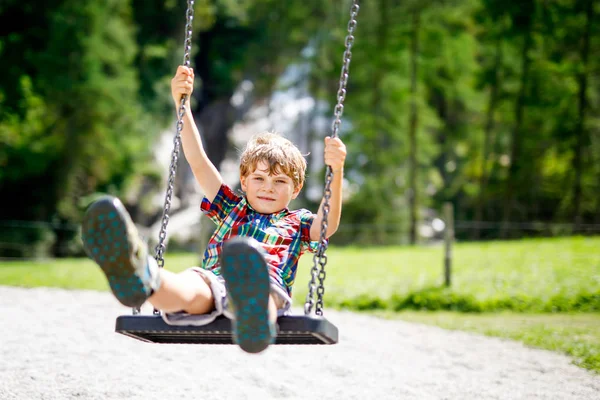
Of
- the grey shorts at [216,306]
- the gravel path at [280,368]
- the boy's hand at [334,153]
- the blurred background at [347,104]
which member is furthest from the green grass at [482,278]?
the grey shorts at [216,306]

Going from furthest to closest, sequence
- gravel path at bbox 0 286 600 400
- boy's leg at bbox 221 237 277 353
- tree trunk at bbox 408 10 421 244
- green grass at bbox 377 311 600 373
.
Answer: tree trunk at bbox 408 10 421 244
green grass at bbox 377 311 600 373
gravel path at bbox 0 286 600 400
boy's leg at bbox 221 237 277 353

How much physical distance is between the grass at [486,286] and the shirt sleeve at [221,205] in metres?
3.01

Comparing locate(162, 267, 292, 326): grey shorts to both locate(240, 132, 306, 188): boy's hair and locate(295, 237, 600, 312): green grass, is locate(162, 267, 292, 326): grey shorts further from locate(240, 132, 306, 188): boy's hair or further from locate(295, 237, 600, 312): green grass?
locate(295, 237, 600, 312): green grass

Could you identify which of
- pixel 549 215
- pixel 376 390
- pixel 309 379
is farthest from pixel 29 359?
pixel 549 215

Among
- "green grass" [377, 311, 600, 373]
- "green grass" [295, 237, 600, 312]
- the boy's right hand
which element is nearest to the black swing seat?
the boy's right hand

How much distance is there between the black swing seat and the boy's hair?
0.74m

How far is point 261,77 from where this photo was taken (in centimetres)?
2212

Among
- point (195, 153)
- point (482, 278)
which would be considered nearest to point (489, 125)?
point (482, 278)

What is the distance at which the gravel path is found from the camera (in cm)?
360

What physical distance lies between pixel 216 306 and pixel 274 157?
0.74 metres

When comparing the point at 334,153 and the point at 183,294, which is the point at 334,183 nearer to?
the point at 334,153

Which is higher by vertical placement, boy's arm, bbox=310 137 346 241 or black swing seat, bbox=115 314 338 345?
boy's arm, bbox=310 137 346 241

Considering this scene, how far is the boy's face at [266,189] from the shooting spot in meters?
2.79

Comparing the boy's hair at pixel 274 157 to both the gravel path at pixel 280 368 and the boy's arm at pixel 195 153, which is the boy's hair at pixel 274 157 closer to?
the boy's arm at pixel 195 153
